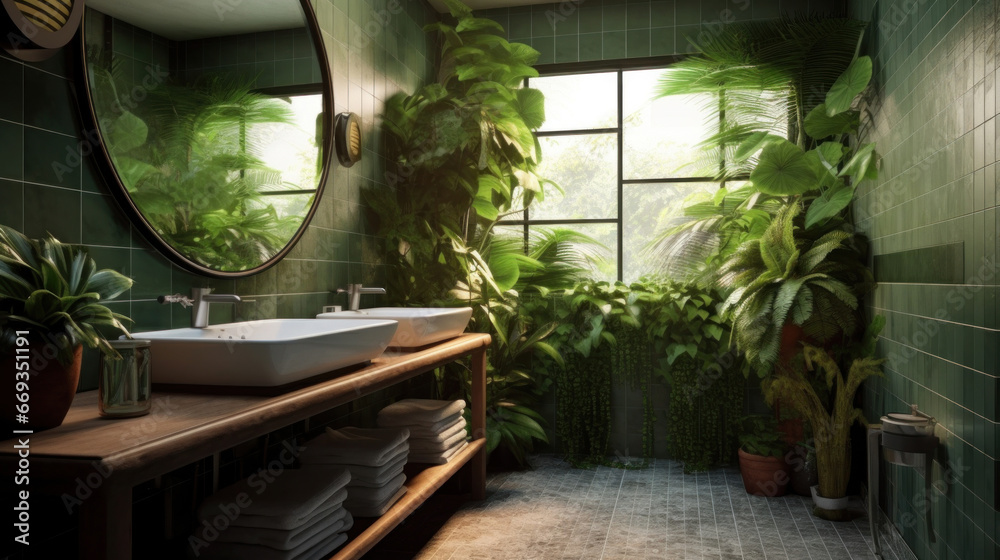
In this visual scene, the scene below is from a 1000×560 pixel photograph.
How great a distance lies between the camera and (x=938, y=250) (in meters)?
2.38

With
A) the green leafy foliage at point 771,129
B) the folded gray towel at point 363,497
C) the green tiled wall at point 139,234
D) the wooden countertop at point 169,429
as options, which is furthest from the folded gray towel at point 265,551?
the green leafy foliage at point 771,129

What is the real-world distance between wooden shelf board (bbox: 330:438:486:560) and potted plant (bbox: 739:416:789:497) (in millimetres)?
1363

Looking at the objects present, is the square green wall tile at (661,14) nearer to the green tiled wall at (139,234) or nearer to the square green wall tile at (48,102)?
the green tiled wall at (139,234)

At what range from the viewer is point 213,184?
223 centimetres

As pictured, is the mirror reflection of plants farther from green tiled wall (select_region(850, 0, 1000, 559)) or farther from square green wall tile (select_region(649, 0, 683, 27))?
square green wall tile (select_region(649, 0, 683, 27))

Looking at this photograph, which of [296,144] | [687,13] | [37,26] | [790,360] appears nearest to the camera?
[37,26]

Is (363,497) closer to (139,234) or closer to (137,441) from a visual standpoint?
(139,234)

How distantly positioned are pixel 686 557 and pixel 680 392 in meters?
1.36

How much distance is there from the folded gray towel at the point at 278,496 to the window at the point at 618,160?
265cm

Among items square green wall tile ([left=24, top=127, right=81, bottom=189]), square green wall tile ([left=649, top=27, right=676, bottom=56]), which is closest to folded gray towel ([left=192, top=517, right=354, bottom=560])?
square green wall tile ([left=24, top=127, right=81, bottom=189])

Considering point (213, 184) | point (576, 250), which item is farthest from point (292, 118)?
point (576, 250)

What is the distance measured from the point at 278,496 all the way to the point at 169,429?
2.82ft

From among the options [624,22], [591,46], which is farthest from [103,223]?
[624,22]

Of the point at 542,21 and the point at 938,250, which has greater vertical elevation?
the point at 542,21
